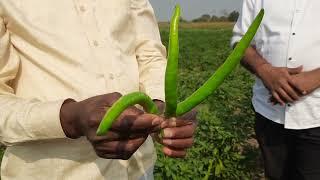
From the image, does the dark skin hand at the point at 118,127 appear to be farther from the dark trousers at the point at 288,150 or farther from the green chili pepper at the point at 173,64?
the dark trousers at the point at 288,150

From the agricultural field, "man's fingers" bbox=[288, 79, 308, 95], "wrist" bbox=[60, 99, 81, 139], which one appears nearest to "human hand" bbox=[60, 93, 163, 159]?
"wrist" bbox=[60, 99, 81, 139]

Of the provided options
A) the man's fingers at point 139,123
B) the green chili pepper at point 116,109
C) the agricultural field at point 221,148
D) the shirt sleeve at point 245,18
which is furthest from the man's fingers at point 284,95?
the green chili pepper at point 116,109

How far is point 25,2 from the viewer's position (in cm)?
158

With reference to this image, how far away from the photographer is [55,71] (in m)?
1.62

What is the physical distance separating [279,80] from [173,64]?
1975mm

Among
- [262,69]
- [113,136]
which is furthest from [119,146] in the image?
[262,69]

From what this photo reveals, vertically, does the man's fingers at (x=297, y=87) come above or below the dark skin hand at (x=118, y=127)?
below

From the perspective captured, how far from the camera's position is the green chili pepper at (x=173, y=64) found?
1022 mm

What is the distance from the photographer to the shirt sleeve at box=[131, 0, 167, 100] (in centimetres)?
188

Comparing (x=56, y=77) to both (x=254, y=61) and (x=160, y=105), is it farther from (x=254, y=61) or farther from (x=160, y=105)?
(x=254, y=61)

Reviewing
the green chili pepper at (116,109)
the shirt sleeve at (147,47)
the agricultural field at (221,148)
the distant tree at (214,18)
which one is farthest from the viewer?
the distant tree at (214,18)

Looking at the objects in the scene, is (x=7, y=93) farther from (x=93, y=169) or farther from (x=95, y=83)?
(x=93, y=169)

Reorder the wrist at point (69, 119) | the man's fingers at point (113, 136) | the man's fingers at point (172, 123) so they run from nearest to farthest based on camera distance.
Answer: the man's fingers at point (172, 123) < the man's fingers at point (113, 136) < the wrist at point (69, 119)

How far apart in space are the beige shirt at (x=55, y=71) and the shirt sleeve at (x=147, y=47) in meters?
0.14
